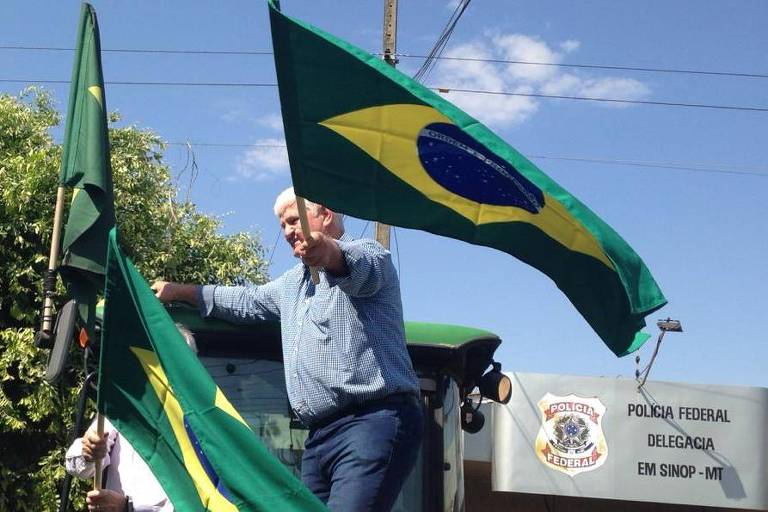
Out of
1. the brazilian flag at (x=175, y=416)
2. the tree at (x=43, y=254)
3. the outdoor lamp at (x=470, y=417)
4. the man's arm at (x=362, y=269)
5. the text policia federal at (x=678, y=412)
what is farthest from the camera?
the text policia federal at (x=678, y=412)

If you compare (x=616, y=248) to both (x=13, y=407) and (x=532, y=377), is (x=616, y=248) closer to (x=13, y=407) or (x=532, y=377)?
(x=13, y=407)

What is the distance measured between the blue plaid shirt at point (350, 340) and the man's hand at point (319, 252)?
0.17 ft

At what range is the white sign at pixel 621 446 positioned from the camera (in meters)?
15.8

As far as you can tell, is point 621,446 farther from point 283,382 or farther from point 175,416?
point 175,416

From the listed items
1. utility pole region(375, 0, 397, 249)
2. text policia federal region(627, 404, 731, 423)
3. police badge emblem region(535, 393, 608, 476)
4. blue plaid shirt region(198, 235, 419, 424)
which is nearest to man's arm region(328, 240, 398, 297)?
blue plaid shirt region(198, 235, 419, 424)

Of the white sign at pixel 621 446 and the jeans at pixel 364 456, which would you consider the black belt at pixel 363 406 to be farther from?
the white sign at pixel 621 446

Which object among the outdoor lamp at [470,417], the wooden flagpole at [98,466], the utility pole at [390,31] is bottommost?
the wooden flagpole at [98,466]

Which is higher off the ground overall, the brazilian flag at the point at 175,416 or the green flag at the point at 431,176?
the green flag at the point at 431,176

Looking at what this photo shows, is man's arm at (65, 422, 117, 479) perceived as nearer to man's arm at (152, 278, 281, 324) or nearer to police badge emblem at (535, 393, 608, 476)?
man's arm at (152, 278, 281, 324)

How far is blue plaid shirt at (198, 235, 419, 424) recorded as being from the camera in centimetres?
355

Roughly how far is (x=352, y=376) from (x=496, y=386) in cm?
141

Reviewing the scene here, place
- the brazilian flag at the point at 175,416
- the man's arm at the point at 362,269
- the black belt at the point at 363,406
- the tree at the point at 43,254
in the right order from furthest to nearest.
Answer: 1. the tree at the point at 43,254
2. the black belt at the point at 363,406
3. the man's arm at the point at 362,269
4. the brazilian flag at the point at 175,416

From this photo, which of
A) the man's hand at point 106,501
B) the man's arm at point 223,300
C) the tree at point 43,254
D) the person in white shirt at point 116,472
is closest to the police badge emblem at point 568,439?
the tree at point 43,254

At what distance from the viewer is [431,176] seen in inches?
145
